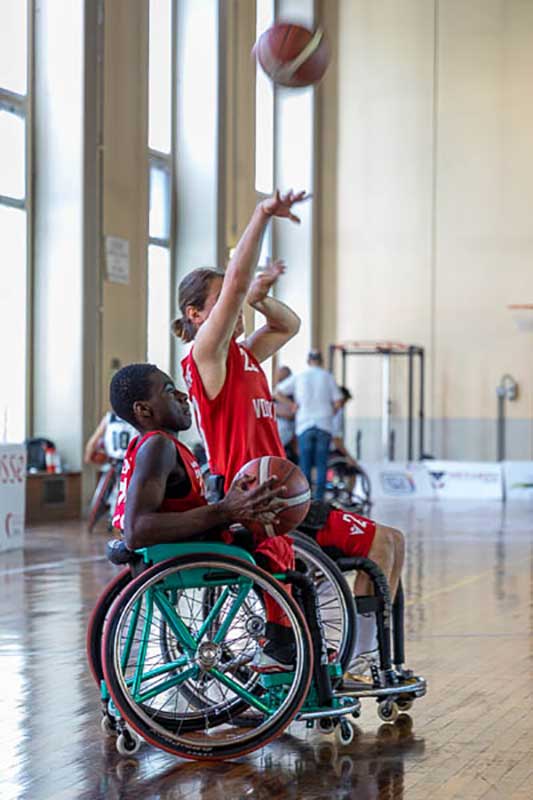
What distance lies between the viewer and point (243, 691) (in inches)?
144

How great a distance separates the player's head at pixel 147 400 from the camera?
387 centimetres

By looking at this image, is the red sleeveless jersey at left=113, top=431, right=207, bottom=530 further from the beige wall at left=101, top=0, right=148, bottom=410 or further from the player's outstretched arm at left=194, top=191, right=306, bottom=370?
the beige wall at left=101, top=0, right=148, bottom=410

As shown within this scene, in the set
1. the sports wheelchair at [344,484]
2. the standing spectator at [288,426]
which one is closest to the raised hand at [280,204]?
the sports wheelchair at [344,484]

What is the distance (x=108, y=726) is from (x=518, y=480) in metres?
14.9

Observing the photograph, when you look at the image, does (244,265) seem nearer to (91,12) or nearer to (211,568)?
(211,568)

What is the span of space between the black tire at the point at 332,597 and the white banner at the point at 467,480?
14.3m

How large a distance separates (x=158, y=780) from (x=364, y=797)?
21.9 inches

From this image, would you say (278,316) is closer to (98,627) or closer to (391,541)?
(391,541)

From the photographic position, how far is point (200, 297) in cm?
397

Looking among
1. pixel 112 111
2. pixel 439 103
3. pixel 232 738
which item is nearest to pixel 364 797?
pixel 232 738

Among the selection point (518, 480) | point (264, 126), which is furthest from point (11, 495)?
point (264, 126)

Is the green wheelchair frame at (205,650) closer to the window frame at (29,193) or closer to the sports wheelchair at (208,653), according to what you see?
the sports wheelchair at (208,653)

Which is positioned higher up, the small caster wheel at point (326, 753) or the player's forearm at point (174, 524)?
the player's forearm at point (174, 524)

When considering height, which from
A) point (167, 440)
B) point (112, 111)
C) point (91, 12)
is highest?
point (91, 12)
